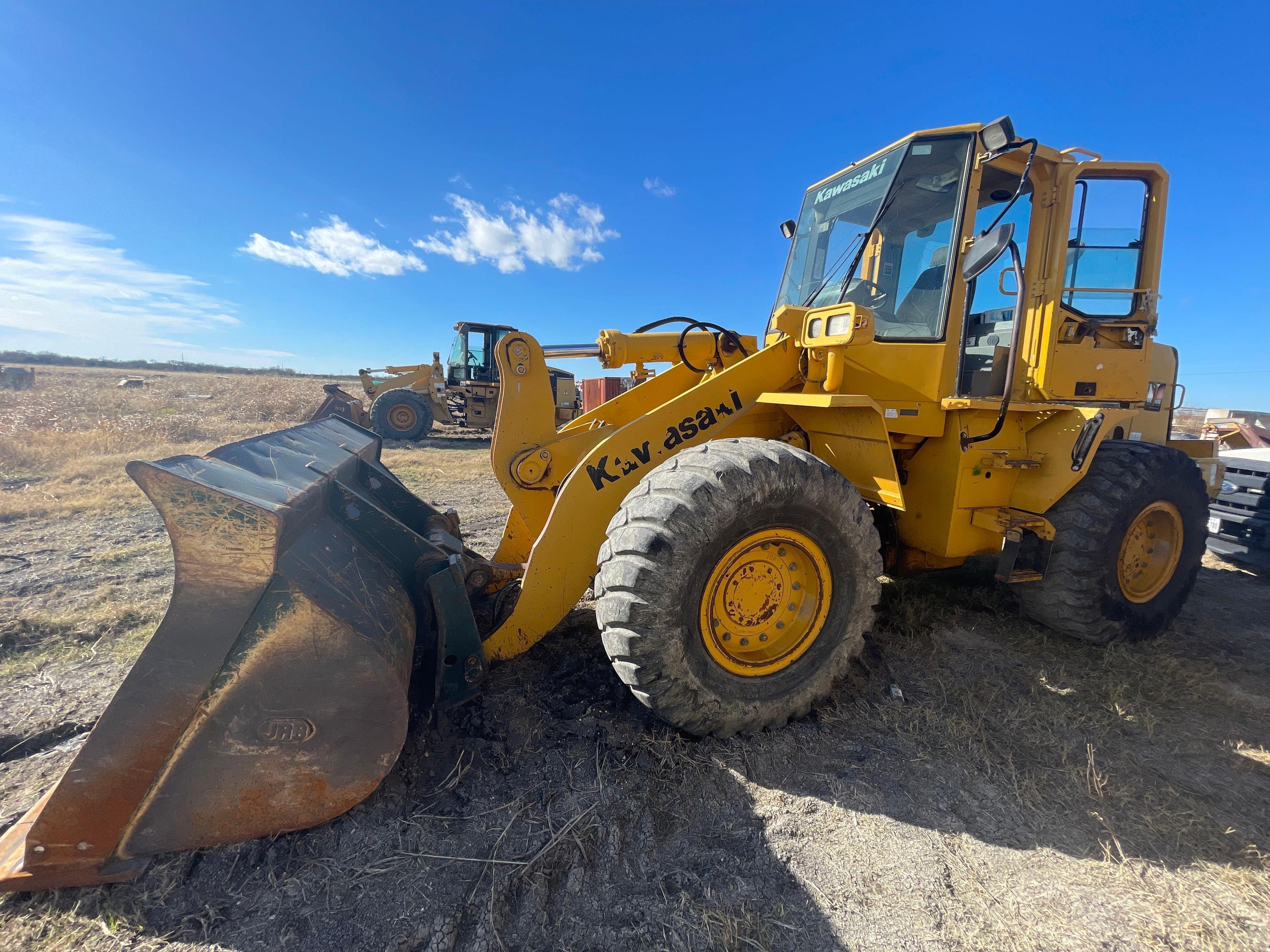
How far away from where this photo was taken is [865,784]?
93.0 inches

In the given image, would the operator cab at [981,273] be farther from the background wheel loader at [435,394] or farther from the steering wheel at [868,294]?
the background wheel loader at [435,394]

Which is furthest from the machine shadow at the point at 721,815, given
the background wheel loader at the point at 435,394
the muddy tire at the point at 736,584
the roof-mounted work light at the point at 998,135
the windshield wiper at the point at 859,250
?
the background wheel loader at the point at 435,394

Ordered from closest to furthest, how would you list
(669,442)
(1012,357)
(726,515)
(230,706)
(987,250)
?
1. (230,706)
2. (726,515)
3. (987,250)
4. (669,442)
5. (1012,357)

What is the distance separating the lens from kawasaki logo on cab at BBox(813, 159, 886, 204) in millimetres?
3436

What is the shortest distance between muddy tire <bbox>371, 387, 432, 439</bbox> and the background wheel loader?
12 millimetres

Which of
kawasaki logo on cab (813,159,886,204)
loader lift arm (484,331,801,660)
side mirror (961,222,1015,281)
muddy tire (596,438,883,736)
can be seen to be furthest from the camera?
kawasaki logo on cab (813,159,886,204)

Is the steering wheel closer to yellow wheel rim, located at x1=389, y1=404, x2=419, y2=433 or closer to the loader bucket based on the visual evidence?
the loader bucket

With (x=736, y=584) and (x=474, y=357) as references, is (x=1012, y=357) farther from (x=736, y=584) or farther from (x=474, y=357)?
(x=474, y=357)

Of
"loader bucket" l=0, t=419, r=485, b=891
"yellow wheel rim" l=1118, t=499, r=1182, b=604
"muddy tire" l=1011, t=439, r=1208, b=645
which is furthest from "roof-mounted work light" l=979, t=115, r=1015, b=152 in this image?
"loader bucket" l=0, t=419, r=485, b=891

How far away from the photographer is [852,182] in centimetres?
363

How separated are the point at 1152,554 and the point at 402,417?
1463 centimetres

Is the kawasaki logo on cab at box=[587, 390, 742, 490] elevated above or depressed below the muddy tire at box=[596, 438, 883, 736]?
above

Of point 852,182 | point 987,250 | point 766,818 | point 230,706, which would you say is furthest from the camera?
point 852,182

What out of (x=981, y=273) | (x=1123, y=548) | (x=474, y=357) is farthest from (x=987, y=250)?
(x=474, y=357)
